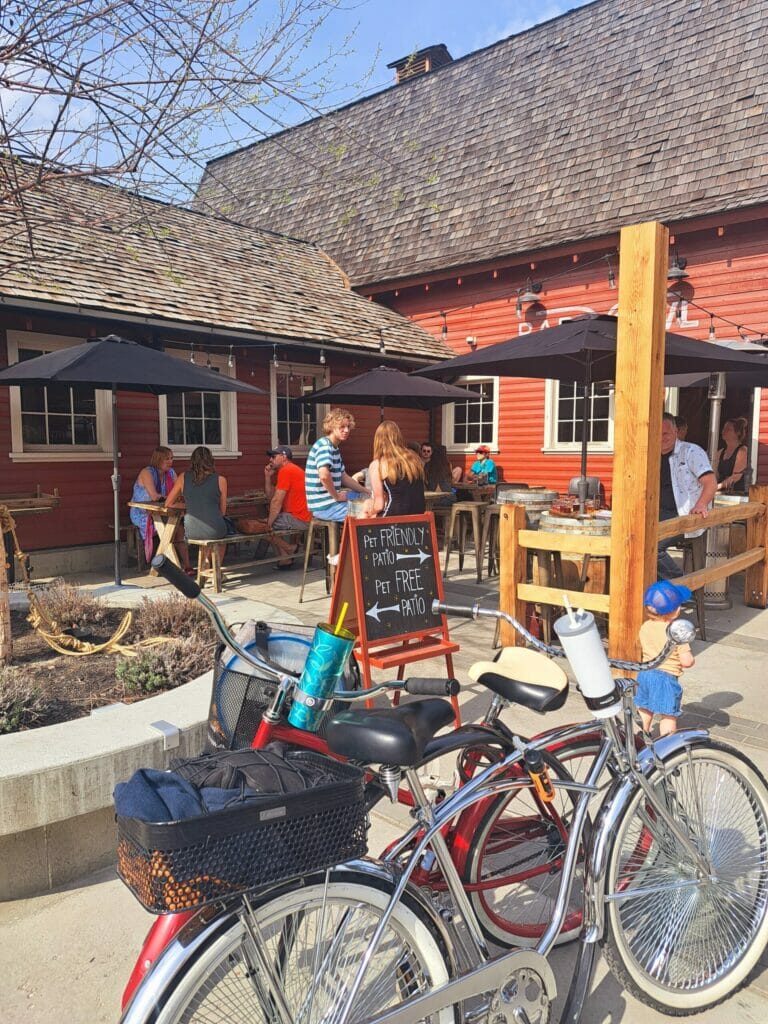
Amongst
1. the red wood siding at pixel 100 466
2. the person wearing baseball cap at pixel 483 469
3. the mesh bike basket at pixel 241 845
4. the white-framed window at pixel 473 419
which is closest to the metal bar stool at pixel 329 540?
the red wood siding at pixel 100 466

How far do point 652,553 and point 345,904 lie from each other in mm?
3646

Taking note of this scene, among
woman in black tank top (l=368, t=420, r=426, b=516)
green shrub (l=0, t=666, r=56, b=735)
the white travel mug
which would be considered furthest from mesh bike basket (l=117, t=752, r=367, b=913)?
woman in black tank top (l=368, t=420, r=426, b=516)

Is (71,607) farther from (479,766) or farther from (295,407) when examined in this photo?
(295,407)

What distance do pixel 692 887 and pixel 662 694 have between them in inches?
47.6

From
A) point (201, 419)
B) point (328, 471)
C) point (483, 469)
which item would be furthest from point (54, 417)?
point (483, 469)

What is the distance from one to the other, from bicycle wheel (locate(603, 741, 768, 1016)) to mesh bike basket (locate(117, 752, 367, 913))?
36.3 inches

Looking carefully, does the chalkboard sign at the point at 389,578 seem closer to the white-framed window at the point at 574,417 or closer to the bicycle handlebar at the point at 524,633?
the bicycle handlebar at the point at 524,633

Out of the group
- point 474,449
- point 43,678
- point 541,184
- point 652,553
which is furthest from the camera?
point 474,449

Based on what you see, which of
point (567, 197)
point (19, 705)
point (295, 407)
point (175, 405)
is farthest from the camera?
point (295, 407)

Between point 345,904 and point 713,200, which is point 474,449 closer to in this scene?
point 713,200

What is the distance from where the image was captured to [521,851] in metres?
2.30

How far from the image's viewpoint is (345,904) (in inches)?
61.8

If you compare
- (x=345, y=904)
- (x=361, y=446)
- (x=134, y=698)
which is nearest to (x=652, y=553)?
(x=134, y=698)

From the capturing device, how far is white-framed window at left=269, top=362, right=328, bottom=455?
11.6 meters
